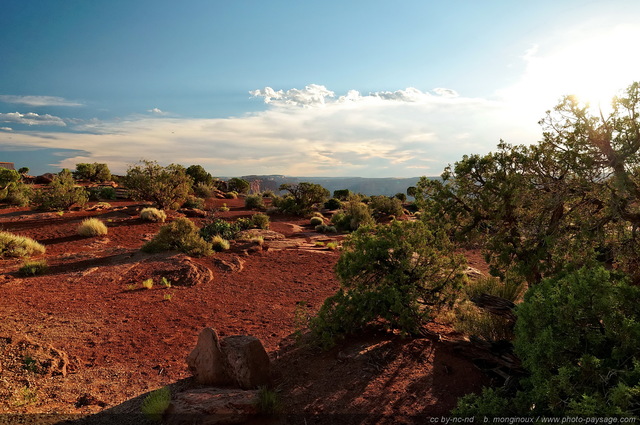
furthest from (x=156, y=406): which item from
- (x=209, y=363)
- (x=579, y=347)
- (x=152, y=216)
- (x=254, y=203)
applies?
(x=254, y=203)

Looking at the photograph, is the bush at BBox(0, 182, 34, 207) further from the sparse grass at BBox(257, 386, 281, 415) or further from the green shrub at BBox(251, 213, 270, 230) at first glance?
the sparse grass at BBox(257, 386, 281, 415)

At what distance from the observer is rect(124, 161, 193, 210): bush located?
75.8 feet

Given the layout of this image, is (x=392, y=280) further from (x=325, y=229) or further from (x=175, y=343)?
(x=325, y=229)

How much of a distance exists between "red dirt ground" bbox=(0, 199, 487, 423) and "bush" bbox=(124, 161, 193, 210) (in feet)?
33.2

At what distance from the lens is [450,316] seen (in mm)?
7371

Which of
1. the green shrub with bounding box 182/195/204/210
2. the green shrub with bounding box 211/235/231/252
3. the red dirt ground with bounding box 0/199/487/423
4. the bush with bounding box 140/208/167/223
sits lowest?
the red dirt ground with bounding box 0/199/487/423

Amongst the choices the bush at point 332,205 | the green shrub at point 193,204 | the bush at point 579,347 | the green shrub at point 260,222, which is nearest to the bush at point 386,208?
the bush at point 332,205

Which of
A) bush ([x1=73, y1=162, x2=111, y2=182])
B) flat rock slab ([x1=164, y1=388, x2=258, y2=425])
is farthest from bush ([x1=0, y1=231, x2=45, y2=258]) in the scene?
bush ([x1=73, y1=162, x2=111, y2=182])

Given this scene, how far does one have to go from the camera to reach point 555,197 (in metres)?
5.30

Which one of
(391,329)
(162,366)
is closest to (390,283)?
(391,329)

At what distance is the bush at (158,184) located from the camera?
2309cm

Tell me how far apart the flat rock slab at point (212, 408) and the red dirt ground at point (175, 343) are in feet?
1.91

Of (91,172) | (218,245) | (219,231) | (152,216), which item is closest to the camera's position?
(218,245)

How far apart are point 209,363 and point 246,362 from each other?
2.01ft
